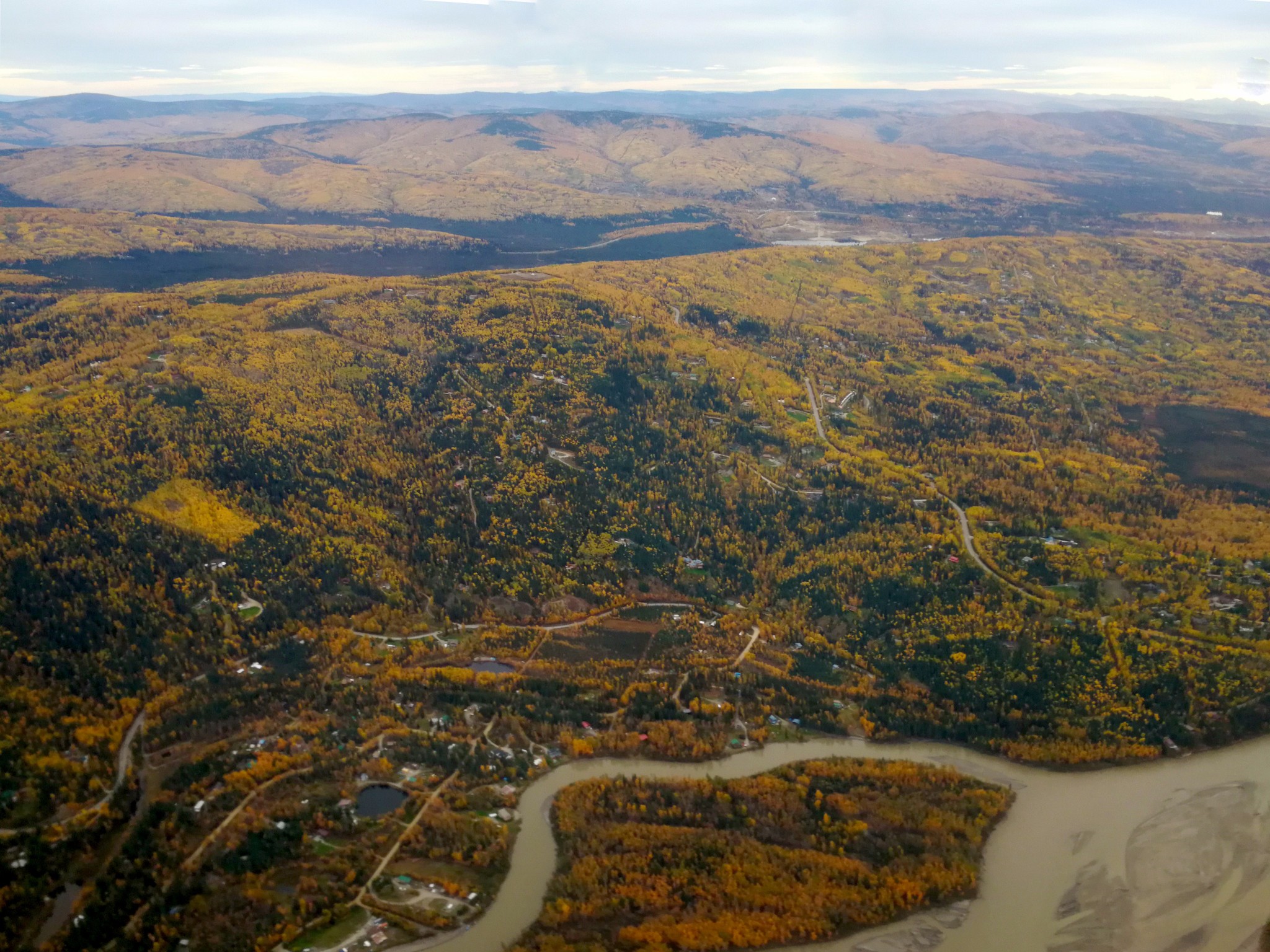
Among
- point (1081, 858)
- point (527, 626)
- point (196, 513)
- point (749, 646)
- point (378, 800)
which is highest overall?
point (196, 513)

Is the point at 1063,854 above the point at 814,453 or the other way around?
the other way around

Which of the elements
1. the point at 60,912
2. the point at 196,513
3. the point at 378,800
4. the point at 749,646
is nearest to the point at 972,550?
the point at 749,646

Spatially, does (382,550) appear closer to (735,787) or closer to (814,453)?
(735,787)

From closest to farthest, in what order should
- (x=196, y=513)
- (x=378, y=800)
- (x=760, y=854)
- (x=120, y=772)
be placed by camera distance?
(x=760, y=854)
(x=378, y=800)
(x=120, y=772)
(x=196, y=513)

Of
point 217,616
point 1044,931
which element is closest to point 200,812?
point 217,616

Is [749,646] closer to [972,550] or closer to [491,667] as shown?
[491,667]

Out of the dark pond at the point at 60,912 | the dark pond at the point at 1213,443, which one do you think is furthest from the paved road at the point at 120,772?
the dark pond at the point at 1213,443
